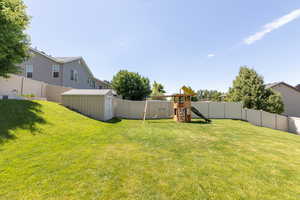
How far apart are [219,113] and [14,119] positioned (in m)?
18.1

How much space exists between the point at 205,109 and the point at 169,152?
12.6 m

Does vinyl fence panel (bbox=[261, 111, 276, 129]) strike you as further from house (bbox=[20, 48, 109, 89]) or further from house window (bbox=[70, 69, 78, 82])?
house window (bbox=[70, 69, 78, 82])

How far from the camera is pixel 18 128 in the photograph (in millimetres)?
5316

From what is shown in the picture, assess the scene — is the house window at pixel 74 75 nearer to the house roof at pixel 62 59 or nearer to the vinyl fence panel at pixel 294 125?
the house roof at pixel 62 59

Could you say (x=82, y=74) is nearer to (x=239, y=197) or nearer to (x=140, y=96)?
(x=140, y=96)

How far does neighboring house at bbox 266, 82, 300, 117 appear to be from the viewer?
20703 millimetres

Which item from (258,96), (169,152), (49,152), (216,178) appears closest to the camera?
(216,178)

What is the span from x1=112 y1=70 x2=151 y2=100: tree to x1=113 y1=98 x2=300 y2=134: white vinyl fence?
27.4 feet

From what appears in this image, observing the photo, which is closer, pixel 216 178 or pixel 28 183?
pixel 28 183

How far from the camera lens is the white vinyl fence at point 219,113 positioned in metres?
14.0

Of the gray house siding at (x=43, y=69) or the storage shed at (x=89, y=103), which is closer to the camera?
the storage shed at (x=89, y=103)

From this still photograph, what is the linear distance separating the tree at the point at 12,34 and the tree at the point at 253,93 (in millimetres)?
24365

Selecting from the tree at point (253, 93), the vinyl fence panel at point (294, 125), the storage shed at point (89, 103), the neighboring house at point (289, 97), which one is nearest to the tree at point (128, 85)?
the storage shed at point (89, 103)

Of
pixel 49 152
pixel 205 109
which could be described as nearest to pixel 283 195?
pixel 49 152
